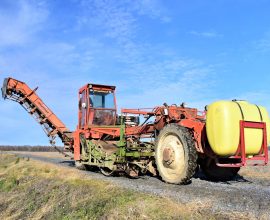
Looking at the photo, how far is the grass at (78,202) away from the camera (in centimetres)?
703

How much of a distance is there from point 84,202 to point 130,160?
12.9 feet

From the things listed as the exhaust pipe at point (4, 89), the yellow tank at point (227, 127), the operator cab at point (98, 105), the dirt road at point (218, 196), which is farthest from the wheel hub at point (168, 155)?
the exhaust pipe at point (4, 89)

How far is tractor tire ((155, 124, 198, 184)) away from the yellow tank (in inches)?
25.8

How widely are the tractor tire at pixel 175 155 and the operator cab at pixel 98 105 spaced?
208 inches

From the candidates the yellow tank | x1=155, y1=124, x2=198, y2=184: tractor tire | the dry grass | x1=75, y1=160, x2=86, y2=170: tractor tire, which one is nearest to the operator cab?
x1=75, y1=160, x2=86, y2=170: tractor tire

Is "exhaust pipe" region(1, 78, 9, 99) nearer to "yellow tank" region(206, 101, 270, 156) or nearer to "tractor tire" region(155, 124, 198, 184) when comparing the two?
"tractor tire" region(155, 124, 198, 184)

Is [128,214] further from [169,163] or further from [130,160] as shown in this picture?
[130,160]

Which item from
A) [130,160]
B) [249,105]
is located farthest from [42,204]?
[249,105]

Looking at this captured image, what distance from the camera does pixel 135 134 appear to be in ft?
42.8

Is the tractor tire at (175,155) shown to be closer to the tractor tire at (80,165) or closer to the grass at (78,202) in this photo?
the grass at (78,202)

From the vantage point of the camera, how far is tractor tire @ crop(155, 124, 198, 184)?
10000 mm

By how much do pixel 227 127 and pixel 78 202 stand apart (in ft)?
12.9

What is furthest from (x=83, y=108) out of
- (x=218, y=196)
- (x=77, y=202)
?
(x=218, y=196)

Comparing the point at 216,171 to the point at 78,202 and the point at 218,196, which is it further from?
the point at 78,202
